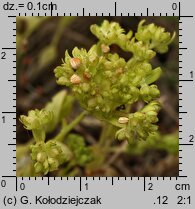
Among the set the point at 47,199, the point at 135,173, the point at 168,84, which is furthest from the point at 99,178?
the point at 168,84

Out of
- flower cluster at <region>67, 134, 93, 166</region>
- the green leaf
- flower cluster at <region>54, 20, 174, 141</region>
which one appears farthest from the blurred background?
flower cluster at <region>54, 20, 174, 141</region>

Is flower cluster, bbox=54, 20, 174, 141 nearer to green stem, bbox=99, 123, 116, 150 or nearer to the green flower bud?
the green flower bud

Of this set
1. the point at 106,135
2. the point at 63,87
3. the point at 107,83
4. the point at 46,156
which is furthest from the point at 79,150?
the point at 63,87

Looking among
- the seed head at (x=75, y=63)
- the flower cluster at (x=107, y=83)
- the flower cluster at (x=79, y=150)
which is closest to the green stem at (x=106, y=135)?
the flower cluster at (x=79, y=150)

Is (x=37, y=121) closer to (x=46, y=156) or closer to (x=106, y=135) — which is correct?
(x=46, y=156)

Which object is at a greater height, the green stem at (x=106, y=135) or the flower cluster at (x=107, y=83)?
the flower cluster at (x=107, y=83)

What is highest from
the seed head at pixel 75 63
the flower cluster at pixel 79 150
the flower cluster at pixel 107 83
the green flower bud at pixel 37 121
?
the seed head at pixel 75 63

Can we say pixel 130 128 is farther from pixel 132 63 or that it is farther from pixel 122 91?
pixel 132 63

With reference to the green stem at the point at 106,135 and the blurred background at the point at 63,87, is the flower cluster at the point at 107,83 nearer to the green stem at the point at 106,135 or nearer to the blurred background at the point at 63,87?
the green stem at the point at 106,135
